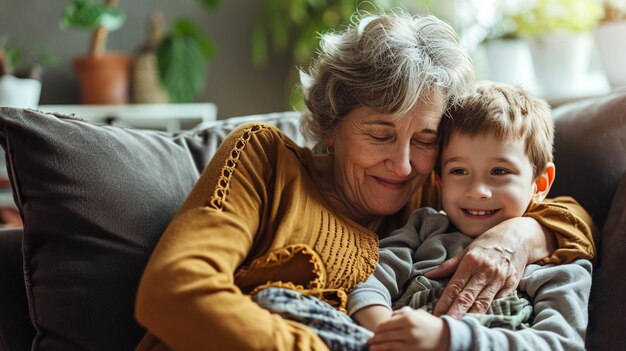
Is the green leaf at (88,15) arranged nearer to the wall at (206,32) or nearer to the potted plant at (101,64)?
the potted plant at (101,64)

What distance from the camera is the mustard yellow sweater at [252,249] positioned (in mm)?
1163

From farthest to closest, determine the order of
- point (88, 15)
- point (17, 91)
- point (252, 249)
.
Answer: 1. point (88, 15)
2. point (17, 91)
3. point (252, 249)

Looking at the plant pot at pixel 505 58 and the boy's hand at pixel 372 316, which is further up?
the plant pot at pixel 505 58

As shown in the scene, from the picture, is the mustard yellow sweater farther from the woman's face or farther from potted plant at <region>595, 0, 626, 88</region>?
potted plant at <region>595, 0, 626, 88</region>

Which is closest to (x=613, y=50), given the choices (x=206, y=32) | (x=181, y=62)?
(x=181, y=62)

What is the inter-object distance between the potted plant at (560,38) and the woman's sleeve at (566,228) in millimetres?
1410


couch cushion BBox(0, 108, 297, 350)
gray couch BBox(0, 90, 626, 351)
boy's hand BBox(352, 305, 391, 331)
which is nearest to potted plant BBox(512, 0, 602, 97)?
gray couch BBox(0, 90, 626, 351)

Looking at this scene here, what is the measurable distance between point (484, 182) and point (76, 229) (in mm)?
779

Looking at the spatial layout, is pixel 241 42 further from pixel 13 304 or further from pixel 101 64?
pixel 13 304

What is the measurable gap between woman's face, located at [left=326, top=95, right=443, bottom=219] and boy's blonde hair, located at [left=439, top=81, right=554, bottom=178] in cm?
4

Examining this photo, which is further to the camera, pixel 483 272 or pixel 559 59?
pixel 559 59

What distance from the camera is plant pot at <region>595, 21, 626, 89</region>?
8.43ft

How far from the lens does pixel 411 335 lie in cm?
119

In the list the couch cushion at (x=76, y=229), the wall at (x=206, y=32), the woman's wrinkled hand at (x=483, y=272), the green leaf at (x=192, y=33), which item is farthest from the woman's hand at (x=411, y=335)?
the wall at (x=206, y=32)
